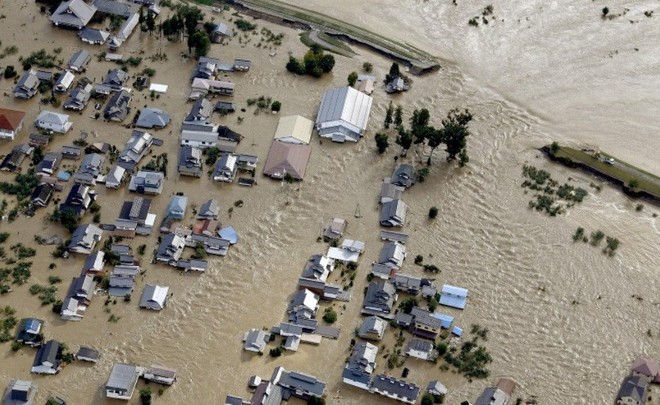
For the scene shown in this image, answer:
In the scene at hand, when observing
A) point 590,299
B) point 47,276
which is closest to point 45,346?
point 47,276

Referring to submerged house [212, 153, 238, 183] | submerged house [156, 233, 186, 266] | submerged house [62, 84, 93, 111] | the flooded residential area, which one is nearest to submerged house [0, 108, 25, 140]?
the flooded residential area

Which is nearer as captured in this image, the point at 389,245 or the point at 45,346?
the point at 45,346

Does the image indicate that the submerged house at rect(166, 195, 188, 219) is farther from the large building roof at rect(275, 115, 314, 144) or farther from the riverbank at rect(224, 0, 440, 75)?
the riverbank at rect(224, 0, 440, 75)

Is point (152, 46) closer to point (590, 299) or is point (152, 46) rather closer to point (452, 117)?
point (452, 117)

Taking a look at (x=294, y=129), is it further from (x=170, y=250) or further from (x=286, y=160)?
(x=170, y=250)

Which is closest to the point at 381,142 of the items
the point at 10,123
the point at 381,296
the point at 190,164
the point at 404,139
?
the point at 404,139

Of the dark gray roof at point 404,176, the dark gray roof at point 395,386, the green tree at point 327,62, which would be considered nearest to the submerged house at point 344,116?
the green tree at point 327,62
